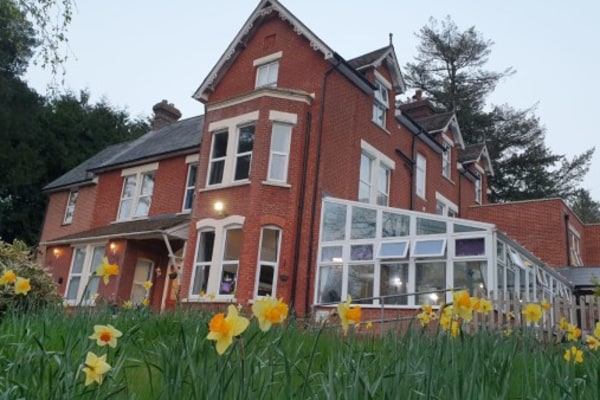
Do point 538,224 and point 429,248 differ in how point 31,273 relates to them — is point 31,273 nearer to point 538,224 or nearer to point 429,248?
point 429,248

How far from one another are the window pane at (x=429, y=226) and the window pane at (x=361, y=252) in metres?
1.47

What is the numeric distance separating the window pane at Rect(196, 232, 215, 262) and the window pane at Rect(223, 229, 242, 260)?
24.6 inches

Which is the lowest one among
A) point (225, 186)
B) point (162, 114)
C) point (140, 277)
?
point (140, 277)

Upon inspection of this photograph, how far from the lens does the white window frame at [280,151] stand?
15.2 meters

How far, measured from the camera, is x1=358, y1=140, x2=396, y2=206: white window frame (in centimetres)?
1752

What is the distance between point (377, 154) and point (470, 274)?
6.44 meters

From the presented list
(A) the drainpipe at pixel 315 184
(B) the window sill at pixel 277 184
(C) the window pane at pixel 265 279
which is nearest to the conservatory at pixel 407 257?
(A) the drainpipe at pixel 315 184

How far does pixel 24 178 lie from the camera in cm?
3008

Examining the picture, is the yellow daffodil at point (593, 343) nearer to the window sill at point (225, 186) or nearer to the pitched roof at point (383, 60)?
the window sill at point (225, 186)

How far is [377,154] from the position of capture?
1788cm

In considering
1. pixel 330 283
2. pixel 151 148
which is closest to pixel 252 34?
pixel 151 148

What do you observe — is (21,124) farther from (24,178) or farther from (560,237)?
(560,237)

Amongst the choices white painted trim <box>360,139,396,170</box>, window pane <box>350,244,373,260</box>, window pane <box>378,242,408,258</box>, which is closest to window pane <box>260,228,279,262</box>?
window pane <box>350,244,373,260</box>

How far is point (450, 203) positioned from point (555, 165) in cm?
1663
